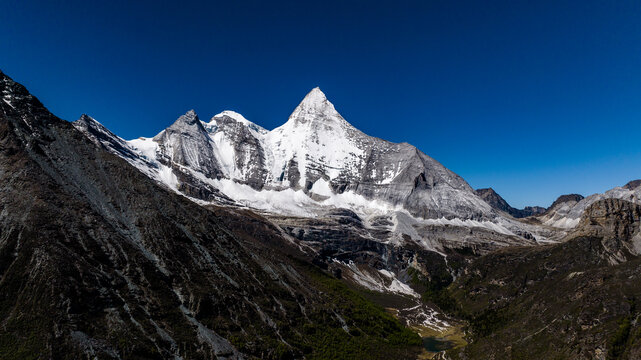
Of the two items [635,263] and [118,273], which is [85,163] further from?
[635,263]

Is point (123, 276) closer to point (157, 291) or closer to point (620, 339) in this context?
point (157, 291)

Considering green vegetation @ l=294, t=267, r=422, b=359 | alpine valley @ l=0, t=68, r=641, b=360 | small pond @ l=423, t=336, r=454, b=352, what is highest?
Result: alpine valley @ l=0, t=68, r=641, b=360

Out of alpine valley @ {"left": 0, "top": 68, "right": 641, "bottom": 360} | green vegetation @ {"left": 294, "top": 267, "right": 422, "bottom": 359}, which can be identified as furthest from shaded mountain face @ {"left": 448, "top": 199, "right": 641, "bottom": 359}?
green vegetation @ {"left": 294, "top": 267, "right": 422, "bottom": 359}

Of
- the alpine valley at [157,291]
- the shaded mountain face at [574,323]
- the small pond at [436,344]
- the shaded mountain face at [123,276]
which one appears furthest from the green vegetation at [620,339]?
the small pond at [436,344]

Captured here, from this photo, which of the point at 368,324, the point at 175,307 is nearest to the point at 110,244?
the point at 175,307

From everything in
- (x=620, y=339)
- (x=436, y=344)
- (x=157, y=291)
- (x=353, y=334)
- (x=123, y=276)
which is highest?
(x=123, y=276)

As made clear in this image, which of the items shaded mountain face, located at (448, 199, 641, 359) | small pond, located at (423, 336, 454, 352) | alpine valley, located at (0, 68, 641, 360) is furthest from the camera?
small pond, located at (423, 336, 454, 352)

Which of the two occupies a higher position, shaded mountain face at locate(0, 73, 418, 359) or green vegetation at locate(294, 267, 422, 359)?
shaded mountain face at locate(0, 73, 418, 359)

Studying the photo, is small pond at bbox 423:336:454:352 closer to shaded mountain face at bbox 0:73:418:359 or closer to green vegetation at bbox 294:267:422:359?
green vegetation at bbox 294:267:422:359

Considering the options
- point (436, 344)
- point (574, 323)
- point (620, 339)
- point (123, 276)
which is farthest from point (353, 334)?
point (123, 276)

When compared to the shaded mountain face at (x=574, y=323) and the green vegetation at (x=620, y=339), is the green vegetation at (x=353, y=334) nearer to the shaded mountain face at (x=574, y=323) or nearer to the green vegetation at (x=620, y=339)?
the shaded mountain face at (x=574, y=323)
